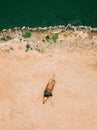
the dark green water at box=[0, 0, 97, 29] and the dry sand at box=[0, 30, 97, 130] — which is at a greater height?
the dark green water at box=[0, 0, 97, 29]

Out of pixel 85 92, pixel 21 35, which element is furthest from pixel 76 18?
pixel 85 92

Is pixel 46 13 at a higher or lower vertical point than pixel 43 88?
higher

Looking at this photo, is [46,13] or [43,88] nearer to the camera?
[43,88]

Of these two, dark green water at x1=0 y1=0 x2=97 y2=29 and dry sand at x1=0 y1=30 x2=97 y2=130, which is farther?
dark green water at x1=0 y1=0 x2=97 y2=29
